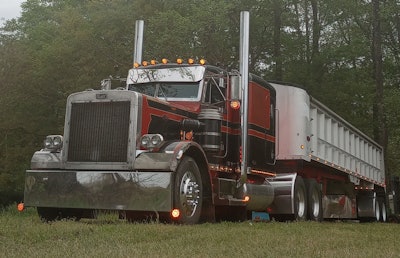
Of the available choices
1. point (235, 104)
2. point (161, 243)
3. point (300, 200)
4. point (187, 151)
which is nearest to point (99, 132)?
point (187, 151)

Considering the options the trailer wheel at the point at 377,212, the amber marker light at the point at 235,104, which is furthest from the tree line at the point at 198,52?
the amber marker light at the point at 235,104

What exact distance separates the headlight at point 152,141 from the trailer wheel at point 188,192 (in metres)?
0.49

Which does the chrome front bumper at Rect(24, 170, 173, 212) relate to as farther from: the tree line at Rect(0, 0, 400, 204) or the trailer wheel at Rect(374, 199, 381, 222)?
the trailer wheel at Rect(374, 199, 381, 222)

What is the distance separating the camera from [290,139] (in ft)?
43.4

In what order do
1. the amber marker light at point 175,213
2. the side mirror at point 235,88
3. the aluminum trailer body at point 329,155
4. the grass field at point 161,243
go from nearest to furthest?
the grass field at point 161,243
the amber marker light at point 175,213
the side mirror at point 235,88
the aluminum trailer body at point 329,155

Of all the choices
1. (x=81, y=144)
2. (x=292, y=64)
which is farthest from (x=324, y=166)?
(x=292, y=64)

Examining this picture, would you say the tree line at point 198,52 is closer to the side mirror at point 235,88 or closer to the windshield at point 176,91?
the side mirror at point 235,88

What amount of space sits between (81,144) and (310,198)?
6740 mm

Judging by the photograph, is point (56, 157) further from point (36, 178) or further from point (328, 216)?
point (328, 216)

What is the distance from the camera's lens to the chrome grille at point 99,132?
884 cm

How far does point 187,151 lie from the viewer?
29.8ft

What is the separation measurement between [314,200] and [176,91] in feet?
18.3

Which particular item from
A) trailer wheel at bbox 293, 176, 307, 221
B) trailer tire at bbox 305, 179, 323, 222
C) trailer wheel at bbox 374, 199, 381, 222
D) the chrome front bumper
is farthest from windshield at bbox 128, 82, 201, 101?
trailer wheel at bbox 374, 199, 381, 222

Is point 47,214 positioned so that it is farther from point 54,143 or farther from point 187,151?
point 187,151
